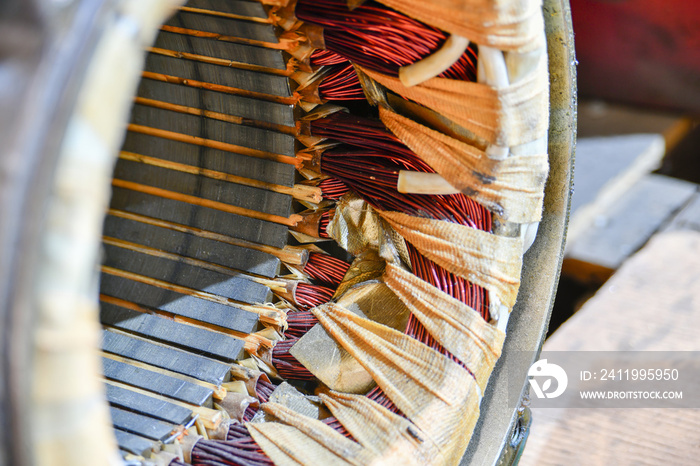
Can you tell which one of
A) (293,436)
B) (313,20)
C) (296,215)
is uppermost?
(313,20)

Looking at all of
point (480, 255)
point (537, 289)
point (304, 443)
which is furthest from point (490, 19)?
point (304, 443)

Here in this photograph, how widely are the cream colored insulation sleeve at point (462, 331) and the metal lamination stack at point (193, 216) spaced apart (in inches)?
11.8

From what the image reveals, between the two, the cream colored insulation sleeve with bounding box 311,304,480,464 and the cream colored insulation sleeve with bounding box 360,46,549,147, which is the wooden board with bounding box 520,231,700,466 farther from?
the cream colored insulation sleeve with bounding box 360,46,549,147

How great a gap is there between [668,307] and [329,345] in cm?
95

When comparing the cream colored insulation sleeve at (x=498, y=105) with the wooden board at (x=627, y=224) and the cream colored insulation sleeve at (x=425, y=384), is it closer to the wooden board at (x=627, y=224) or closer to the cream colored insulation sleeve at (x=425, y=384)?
the cream colored insulation sleeve at (x=425, y=384)

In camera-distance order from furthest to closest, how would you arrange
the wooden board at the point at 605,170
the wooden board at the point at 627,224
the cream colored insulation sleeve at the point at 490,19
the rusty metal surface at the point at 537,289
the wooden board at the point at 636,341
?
the wooden board at the point at 605,170 < the wooden board at the point at 627,224 < the wooden board at the point at 636,341 < the rusty metal surface at the point at 537,289 < the cream colored insulation sleeve at the point at 490,19

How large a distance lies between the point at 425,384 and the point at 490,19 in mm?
428

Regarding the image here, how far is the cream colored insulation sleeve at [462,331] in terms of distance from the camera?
822 mm

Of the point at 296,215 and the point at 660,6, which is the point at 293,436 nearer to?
the point at 296,215

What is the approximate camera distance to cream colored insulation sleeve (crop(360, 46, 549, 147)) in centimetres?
70

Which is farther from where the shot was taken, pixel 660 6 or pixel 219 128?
pixel 660 6

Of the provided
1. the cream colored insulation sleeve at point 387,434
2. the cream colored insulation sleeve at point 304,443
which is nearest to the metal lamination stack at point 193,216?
the cream colored insulation sleeve at point 304,443

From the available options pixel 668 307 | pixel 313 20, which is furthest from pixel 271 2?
pixel 668 307

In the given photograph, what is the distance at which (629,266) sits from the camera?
1.71 m
